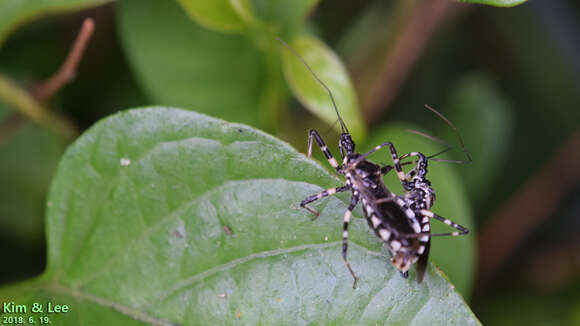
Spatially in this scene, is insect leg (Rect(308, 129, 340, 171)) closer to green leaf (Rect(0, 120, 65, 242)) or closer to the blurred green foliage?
the blurred green foliage

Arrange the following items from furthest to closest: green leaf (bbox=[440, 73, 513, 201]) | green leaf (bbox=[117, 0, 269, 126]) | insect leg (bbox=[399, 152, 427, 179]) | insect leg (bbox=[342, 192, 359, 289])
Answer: green leaf (bbox=[440, 73, 513, 201])
green leaf (bbox=[117, 0, 269, 126])
insect leg (bbox=[399, 152, 427, 179])
insect leg (bbox=[342, 192, 359, 289])

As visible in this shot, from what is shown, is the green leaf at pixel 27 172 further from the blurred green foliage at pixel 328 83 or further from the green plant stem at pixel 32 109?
the green plant stem at pixel 32 109

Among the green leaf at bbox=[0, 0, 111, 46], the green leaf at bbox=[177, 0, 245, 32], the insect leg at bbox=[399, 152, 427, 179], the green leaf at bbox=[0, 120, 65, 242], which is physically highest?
the green leaf at bbox=[177, 0, 245, 32]

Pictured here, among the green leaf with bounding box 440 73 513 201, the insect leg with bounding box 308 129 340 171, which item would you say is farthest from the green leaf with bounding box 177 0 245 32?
the green leaf with bounding box 440 73 513 201

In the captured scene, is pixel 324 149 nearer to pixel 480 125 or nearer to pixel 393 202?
pixel 393 202

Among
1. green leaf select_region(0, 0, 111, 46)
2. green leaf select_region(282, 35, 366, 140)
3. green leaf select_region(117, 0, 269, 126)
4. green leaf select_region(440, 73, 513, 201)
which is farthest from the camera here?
green leaf select_region(440, 73, 513, 201)

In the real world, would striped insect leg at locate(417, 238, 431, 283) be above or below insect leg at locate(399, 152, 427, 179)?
below

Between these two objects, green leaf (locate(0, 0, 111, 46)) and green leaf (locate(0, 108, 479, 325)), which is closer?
green leaf (locate(0, 108, 479, 325))
